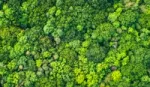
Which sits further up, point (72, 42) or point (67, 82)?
point (72, 42)

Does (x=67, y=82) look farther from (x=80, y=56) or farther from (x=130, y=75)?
(x=130, y=75)

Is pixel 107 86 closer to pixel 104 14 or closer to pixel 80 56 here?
pixel 80 56

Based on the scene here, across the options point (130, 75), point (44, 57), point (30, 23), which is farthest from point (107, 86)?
point (30, 23)

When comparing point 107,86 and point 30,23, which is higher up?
point 30,23

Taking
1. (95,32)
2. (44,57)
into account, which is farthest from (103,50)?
(44,57)
